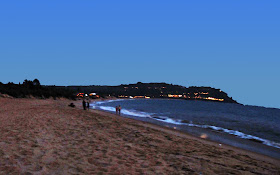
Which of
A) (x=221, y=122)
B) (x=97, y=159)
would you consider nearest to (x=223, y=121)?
(x=221, y=122)

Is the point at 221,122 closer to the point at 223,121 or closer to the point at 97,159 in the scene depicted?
the point at 223,121

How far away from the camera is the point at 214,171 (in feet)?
23.6

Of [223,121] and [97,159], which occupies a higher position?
[97,159]

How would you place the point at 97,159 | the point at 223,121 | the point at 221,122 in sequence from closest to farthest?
1. the point at 97,159
2. the point at 221,122
3. the point at 223,121

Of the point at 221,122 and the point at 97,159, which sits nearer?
the point at 97,159

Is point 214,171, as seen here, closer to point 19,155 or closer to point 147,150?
point 147,150

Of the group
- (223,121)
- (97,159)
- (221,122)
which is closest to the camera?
(97,159)

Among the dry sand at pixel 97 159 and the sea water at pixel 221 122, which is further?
the sea water at pixel 221 122

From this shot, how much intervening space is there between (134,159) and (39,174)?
3.39 meters

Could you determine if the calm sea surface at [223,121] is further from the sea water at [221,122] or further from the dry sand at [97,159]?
the dry sand at [97,159]

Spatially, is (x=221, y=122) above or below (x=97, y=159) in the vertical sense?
below

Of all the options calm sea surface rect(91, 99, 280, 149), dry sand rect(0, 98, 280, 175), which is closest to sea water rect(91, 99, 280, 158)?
calm sea surface rect(91, 99, 280, 149)

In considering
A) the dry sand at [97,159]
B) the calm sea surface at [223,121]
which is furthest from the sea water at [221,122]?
the dry sand at [97,159]

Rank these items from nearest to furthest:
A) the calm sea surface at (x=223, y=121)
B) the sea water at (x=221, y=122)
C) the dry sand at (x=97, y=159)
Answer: the dry sand at (x=97, y=159) → the sea water at (x=221, y=122) → the calm sea surface at (x=223, y=121)
